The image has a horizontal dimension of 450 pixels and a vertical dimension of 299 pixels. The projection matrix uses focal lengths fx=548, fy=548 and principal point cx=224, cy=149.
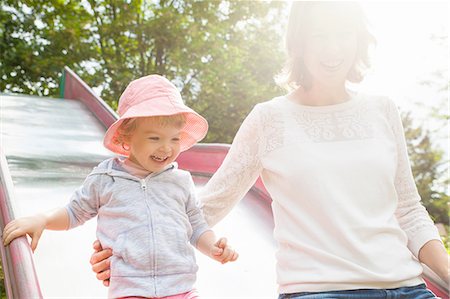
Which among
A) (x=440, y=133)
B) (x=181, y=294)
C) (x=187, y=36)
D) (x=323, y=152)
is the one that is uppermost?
(x=323, y=152)

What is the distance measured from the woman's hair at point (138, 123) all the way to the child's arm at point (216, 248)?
1.22ft

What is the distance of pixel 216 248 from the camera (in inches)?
67.5

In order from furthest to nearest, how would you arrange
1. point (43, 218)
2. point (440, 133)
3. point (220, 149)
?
point (440, 133) < point (220, 149) < point (43, 218)

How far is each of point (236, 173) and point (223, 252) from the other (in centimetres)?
29

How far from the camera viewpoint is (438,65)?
14.5 metres

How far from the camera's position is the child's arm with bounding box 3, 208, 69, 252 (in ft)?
5.02

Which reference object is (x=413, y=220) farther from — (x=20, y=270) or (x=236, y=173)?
(x=20, y=270)

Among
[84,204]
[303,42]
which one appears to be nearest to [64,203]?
[84,204]

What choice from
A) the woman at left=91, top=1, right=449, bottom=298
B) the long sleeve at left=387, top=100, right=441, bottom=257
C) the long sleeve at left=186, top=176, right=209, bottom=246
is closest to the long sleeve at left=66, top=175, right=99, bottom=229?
the woman at left=91, top=1, right=449, bottom=298

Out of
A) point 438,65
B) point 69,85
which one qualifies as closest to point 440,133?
point 438,65

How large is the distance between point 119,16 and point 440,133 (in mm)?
9591

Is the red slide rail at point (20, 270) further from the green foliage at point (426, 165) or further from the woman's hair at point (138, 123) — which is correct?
the green foliage at point (426, 165)

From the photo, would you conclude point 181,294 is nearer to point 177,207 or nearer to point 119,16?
point 177,207

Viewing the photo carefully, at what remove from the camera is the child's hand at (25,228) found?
1521 millimetres
